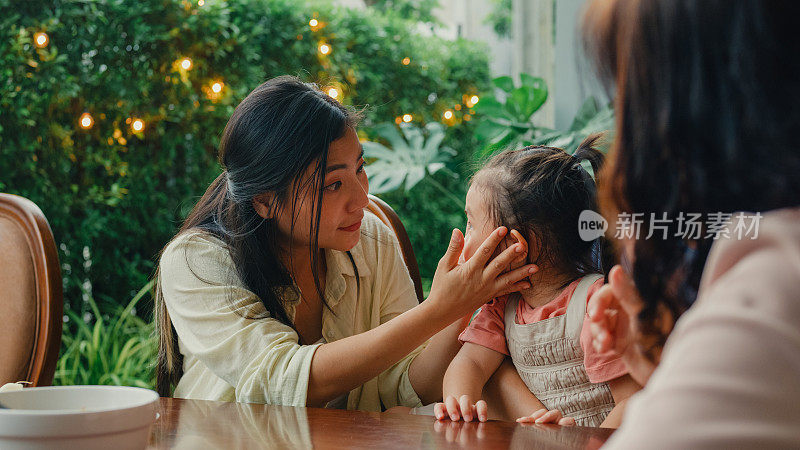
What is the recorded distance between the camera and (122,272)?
361 centimetres

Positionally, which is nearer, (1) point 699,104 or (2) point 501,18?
(1) point 699,104

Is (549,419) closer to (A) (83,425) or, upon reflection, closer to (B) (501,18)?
(A) (83,425)

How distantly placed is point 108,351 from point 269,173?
2.30 meters

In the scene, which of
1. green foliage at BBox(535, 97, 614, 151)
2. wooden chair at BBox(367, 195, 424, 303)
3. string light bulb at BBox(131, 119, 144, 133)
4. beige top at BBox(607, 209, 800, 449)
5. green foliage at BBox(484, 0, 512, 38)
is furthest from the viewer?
green foliage at BBox(484, 0, 512, 38)

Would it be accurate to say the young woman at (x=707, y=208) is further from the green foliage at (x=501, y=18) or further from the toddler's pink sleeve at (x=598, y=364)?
the green foliage at (x=501, y=18)

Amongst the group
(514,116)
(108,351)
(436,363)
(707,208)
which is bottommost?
(108,351)

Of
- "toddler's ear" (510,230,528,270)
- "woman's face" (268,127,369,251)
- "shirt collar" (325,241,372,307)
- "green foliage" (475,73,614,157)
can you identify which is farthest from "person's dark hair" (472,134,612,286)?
"green foliage" (475,73,614,157)

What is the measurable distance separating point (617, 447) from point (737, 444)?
0.06 m

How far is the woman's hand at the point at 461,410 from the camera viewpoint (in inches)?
43.1

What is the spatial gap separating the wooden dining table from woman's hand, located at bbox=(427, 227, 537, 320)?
0.28 meters

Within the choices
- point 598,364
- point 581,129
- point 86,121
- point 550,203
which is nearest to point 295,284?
point 550,203

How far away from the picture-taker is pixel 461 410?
115 cm

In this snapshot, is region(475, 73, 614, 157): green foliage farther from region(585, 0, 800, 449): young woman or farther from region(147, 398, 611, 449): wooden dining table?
region(585, 0, 800, 449): young woman

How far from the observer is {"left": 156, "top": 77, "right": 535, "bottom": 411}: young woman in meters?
Result: 1.34
